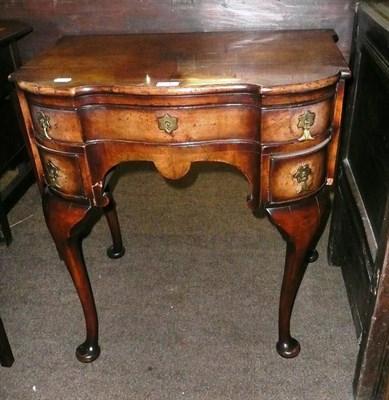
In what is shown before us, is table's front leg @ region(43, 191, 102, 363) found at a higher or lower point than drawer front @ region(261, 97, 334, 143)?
lower

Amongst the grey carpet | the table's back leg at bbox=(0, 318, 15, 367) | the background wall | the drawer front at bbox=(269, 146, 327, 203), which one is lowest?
the grey carpet

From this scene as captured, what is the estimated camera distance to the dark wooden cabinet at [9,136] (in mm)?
1602

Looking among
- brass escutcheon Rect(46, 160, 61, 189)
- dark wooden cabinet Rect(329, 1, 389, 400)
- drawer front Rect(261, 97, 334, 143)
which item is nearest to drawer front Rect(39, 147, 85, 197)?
brass escutcheon Rect(46, 160, 61, 189)

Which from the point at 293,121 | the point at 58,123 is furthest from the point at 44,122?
the point at 293,121

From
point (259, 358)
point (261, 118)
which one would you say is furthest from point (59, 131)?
point (259, 358)

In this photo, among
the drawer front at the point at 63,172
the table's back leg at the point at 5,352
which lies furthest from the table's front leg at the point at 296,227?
the table's back leg at the point at 5,352

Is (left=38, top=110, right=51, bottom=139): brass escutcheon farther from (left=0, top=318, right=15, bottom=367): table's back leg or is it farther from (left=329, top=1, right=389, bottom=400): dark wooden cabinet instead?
(left=329, top=1, right=389, bottom=400): dark wooden cabinet

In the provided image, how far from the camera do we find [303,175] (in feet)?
3.58

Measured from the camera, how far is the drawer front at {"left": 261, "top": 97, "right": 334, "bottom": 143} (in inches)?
39.9

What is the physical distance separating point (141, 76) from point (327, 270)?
977mm

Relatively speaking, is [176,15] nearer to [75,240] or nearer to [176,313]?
[75,240]

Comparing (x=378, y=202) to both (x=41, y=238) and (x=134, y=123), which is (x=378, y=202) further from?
(x=41, y=238)

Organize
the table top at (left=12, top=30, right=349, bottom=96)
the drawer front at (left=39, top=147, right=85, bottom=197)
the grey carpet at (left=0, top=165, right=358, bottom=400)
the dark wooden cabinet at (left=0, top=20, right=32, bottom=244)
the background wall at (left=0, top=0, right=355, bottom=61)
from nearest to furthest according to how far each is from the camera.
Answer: the table top at (left=12, top=30, right=349, bottom=96) → the drawer front at (left=39, top=147, right=85, bottom=197) → the grey carpet at (left=0, top=165, right=358, bottom=400) → the background wall at (left=0, top=0, right=355, bottom=61) → the dark wooden cabinet at (left=0, top=20, right=32, bottom=244)

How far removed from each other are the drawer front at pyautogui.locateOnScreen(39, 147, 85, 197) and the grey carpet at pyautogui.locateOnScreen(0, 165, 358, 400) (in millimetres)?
528
